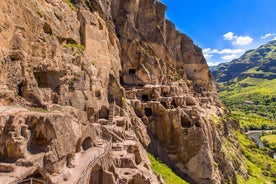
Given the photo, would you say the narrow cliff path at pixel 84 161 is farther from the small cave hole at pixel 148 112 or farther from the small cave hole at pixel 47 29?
the small cave hole at pixel 148 112

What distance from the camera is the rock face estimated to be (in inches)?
671

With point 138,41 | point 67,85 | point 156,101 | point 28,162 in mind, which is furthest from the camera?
point 138,41

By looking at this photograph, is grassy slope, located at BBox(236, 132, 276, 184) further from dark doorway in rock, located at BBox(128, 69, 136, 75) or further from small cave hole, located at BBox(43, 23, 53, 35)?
small cave hole, located at BBox(43, 23, 53, 35)

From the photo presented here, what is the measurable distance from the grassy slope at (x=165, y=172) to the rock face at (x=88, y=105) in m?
2.00

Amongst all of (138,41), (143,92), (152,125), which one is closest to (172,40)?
(138,41)

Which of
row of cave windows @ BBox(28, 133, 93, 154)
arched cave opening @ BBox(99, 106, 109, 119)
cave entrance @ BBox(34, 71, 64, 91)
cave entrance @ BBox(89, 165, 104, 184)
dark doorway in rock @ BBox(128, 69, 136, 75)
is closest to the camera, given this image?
row of cave windows @ BBox(28, 133, 93, 154)

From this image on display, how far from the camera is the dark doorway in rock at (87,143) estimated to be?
76.0 ft

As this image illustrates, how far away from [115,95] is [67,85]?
11.6 m

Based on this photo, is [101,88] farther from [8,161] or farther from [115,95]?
[8,161]

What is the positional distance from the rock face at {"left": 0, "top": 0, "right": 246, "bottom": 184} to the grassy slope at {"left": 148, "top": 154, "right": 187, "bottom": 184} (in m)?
2.00

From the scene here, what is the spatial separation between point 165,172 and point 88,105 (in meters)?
13.4

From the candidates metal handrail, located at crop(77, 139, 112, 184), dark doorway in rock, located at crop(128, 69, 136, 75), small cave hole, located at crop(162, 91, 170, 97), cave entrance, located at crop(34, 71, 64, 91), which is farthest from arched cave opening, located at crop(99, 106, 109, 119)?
dark doorway in rock, located at crop(128, 69, 136, 75)

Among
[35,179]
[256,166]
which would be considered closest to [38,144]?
[35,179]

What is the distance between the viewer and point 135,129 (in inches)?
1422
